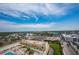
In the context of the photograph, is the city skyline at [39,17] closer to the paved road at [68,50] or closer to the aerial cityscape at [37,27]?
the aerial cityscape at [37,27]

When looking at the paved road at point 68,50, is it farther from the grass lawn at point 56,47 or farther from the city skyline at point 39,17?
the city skyline at point 39,17

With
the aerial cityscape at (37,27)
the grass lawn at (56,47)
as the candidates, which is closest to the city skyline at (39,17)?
the aerial cityscape at (37,27)

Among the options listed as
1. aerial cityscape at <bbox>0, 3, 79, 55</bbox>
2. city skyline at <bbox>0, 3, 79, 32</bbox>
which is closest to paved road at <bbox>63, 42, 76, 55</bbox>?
aerial cityscape at <bbox>0, 3, 79, 55</bbox>

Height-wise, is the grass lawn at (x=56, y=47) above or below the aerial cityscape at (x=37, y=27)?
below

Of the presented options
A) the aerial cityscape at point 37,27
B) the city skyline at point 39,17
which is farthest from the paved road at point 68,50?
the city skyline at point 39,17

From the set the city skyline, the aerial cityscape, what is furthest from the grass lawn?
the city skyline

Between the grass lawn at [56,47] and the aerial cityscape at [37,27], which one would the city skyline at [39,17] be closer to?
the aerial cityscape at [37,27]

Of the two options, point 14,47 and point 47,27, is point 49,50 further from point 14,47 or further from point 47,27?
point 14,47

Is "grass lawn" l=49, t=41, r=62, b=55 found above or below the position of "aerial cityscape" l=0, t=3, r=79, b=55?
below

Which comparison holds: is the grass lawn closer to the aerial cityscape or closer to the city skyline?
the aerial cityscape
